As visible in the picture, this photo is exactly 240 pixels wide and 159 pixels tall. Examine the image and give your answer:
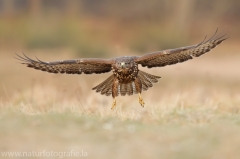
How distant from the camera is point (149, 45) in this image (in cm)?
2845

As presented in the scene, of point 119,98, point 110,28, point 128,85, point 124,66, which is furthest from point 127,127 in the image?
point 110,28

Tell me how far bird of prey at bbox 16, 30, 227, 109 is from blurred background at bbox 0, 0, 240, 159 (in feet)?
1.40

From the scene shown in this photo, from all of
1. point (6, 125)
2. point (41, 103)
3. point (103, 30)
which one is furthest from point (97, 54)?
point (6, 125)

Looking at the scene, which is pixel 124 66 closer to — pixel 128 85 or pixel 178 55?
pixel 128 85

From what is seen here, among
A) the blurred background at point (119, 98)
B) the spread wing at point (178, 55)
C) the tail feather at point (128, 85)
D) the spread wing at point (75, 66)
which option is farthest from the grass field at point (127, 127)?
the spread wing at point (178, 55)

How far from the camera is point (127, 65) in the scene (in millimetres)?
10805

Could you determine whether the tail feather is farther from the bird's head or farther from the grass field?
the bird's head

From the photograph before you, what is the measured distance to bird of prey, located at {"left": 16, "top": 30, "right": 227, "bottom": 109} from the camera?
10.9m

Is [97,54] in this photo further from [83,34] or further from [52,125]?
[52,125]

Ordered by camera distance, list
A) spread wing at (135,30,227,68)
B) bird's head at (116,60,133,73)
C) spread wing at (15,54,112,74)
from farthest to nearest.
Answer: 1. spread wing at (15,54,112,74)
2. spread wing at (135,30,227,68)
3. bird's head at (116,60,133,73)

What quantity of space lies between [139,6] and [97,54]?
1045 centimetres

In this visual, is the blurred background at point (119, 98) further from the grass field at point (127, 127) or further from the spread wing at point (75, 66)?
the spread wing at point (75, 66)

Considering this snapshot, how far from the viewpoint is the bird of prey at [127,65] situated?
10.9 m

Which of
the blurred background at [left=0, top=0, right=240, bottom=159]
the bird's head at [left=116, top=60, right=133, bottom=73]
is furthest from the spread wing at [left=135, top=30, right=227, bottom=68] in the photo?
the blurred background at [left=0, top=0, right=240, bottom=159]
